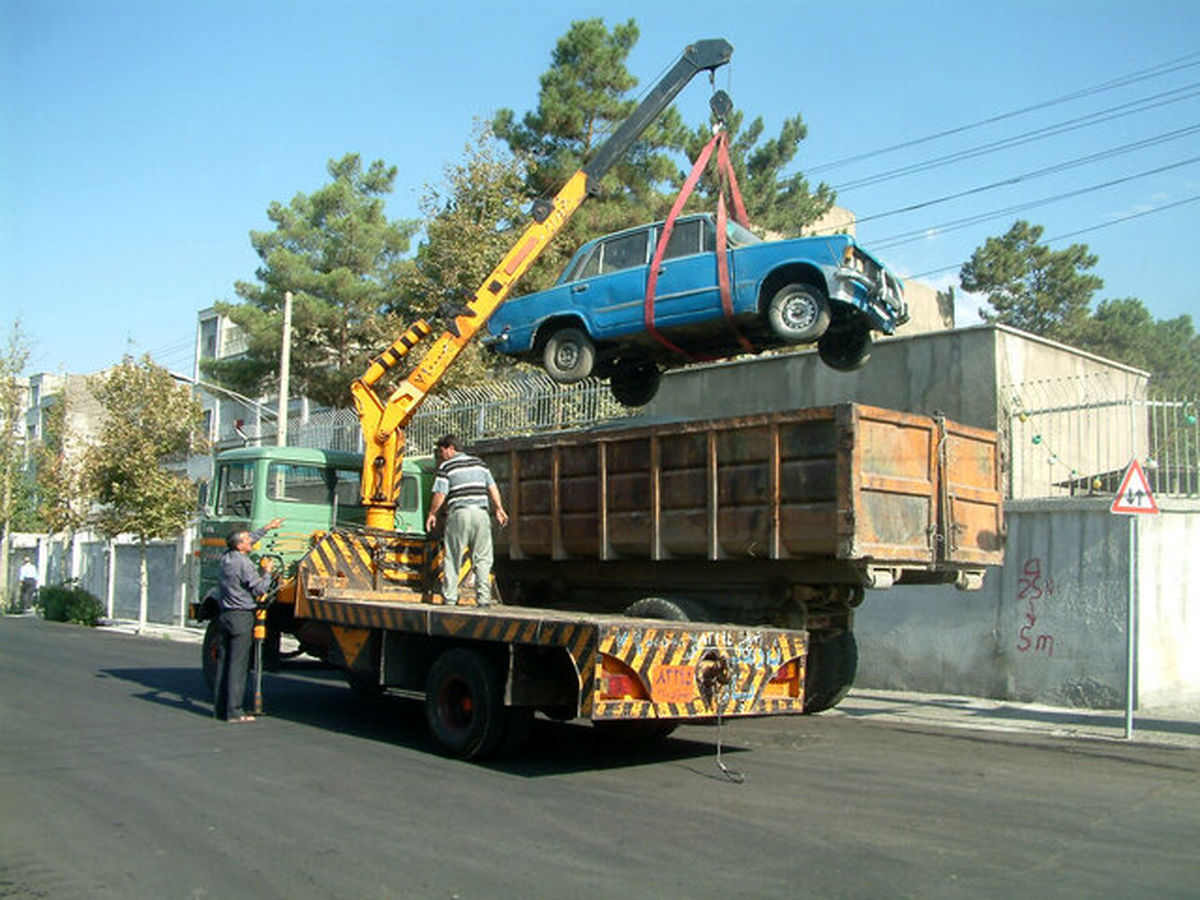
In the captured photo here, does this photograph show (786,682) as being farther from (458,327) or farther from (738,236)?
(458,327)

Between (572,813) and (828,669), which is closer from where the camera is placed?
(572,813)

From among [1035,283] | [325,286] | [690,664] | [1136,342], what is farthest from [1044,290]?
[690,664]

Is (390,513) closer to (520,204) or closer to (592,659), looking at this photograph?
(592,659)

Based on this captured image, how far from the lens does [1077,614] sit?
1192 centimetres

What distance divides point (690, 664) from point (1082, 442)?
7.85 meters

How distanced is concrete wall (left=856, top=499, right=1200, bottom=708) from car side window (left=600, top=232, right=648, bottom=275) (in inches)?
212

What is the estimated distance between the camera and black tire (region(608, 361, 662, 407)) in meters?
12.4

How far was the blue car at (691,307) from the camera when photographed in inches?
390

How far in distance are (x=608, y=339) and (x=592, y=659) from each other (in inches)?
206

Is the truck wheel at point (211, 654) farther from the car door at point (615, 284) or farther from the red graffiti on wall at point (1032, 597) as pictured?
the red graffiti on wall at point (1032, 597)

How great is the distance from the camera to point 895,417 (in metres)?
7.98

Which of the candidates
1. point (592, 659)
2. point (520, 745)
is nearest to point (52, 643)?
point (520, 745)

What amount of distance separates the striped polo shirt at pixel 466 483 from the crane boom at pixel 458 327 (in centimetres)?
284

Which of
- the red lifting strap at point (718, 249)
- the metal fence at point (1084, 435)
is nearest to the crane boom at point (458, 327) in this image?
the red lifting strap at point (718, 249)
